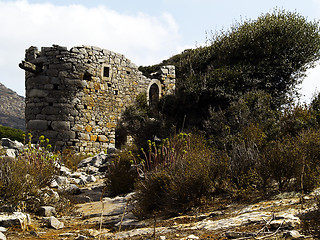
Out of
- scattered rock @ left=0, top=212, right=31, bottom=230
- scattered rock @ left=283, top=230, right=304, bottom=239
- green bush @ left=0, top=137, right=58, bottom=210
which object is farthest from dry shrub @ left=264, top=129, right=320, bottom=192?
green bush @ left=0, top=137, right=58, bottom=210

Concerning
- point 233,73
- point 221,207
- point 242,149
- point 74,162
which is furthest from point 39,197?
point 233,73

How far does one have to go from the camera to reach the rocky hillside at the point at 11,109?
5275cm

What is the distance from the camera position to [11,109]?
59062 millimetres

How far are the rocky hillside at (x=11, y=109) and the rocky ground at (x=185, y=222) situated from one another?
164 ft

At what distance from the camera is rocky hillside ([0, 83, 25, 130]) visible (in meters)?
52.8

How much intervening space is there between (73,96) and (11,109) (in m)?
52.6

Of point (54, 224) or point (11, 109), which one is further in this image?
point (11, 109)

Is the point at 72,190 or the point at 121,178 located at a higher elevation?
the point at 121,178

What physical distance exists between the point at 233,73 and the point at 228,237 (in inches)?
330

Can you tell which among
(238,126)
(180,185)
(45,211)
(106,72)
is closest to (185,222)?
(180,185)

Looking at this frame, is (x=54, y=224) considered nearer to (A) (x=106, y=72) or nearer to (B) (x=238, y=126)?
(B) (x=238, y=126)

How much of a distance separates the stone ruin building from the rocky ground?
6.68m

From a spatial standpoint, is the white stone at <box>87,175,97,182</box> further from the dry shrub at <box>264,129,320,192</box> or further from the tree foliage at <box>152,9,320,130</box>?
the dry shrub at <box>264,129,320,192</box>

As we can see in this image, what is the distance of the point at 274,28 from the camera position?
38.4 feet
